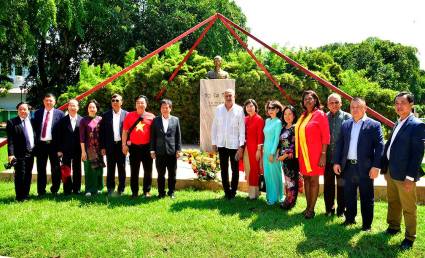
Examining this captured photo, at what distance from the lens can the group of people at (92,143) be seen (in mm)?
6535

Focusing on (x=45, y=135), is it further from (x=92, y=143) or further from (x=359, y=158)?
(x=359, y=158)

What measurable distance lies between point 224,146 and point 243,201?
3.04ft

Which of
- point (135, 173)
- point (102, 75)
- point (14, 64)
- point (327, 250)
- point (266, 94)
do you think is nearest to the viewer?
point (327, 250)

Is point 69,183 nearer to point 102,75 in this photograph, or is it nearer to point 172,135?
point 172,135

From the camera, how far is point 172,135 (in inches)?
258

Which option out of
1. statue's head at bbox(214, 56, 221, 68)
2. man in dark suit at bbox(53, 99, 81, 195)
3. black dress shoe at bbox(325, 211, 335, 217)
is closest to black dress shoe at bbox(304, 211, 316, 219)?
black dress shoe at bbox(325, 211, 335, 217)

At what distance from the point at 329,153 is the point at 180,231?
2316mm

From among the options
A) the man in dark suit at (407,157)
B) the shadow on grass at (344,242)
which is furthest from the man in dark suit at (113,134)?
the man in dark suit at (407,157)

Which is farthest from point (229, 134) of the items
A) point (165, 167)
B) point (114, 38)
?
point (114, 38)

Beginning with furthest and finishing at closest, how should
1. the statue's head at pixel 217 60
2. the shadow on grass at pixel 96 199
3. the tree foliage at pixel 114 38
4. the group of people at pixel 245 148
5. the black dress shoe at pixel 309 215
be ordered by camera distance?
the tree foliage at pixel 114 38
the statue's head at pixel 217 60
the shadow on grass at pixel 96 199
the black dress shoe at pixel 309 215
the group of people at pixel 245 148

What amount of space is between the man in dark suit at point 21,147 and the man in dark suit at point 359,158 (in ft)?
15.6

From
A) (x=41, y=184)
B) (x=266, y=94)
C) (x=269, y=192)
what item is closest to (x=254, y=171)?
(x=269, y=192)

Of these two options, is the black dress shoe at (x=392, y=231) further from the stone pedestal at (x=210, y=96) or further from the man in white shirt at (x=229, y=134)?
the stone pedestal at (x=210, y=96)

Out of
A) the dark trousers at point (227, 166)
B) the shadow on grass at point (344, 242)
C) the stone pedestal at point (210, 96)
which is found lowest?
the shadow on grass at point (344, 242)
